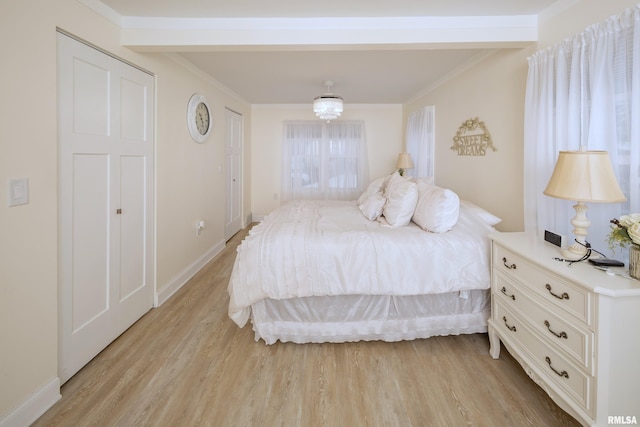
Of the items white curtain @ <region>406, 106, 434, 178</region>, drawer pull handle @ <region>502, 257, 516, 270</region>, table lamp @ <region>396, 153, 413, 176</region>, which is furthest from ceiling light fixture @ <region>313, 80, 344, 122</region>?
drawer pull handle @ <region>502, 257, 516, 270</region>

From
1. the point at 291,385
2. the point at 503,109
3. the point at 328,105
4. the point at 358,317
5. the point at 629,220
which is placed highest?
the point at 328,105

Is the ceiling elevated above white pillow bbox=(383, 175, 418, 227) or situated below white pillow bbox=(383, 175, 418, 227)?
above

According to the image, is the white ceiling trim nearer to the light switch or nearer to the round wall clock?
the round wall clock

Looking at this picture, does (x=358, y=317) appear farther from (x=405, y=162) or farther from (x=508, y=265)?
(x=405, y=162)

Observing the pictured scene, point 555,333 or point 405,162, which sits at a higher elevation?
point 405,162

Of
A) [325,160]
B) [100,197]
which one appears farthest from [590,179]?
[325,160]

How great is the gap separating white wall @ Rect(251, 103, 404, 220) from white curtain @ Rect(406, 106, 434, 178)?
932mm

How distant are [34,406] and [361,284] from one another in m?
1.92

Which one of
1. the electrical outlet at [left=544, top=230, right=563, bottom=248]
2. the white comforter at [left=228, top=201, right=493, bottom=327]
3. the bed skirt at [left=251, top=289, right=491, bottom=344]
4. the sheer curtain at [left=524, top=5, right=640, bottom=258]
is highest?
the sheer curtain at [left=524, top=5, right=640, bottom=258]

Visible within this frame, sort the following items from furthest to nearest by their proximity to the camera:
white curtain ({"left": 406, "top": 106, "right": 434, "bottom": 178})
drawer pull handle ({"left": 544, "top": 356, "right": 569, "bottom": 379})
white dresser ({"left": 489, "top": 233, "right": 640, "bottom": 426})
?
white curtain ({"left": 406, "top": 106, "right": 434, "bottom": 178}) < drawer pull handle ({"left": 544, "top": 356, "right": 569, "bottom": 379}) < white dresser ({"left": 489, "top": 233, "right": 640, "bottom": 426})

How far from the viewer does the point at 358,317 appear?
231 centimetres

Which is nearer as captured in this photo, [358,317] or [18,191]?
[18,191]

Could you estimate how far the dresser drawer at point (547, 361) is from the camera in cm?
135

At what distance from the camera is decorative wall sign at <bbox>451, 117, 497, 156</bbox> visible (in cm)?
305
